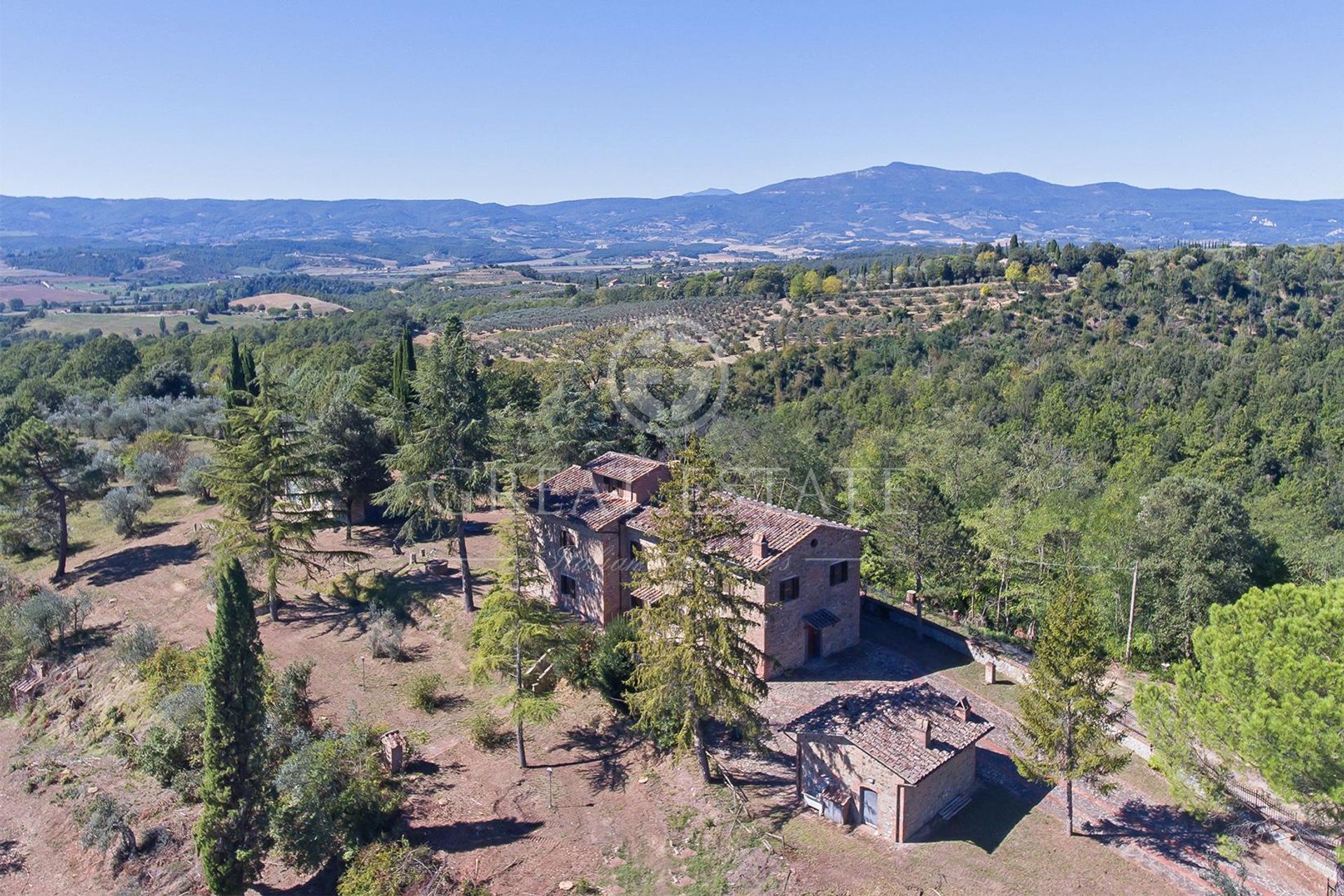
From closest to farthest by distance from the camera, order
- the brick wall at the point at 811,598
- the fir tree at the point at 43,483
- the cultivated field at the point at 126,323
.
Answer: the brick wall at the point at 811,598, the fir tree at the point at 43,483, the cultivated field at the point at 126,323

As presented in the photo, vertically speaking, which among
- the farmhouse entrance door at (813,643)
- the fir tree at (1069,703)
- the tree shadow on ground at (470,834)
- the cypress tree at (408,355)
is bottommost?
the tree shadow on ground at (470,834)

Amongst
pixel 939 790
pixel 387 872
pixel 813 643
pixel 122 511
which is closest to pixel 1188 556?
pixel 813 643

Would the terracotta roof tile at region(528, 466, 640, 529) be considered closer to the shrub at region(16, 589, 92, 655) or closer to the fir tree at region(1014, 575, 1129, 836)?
the fir tree at region(1014, 575, 1129, 836)

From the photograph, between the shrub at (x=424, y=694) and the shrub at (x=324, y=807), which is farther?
the shrub at (x=424, y=694)

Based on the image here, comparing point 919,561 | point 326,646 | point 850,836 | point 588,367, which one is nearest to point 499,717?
point 326,646

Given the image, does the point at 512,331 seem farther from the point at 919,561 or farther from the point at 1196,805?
the point at 1196,805

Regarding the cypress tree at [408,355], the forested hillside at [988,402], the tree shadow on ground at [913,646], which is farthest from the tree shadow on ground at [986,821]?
the cypress tree at [408,355]

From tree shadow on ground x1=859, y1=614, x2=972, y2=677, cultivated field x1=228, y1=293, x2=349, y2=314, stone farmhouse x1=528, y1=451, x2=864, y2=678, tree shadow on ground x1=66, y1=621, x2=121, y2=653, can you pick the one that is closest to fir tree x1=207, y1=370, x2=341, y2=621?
tree shadow on ground x1=66, y1=621, x2=121, y2=653

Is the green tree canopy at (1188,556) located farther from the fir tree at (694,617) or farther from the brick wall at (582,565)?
the brick wall at (582,565)
